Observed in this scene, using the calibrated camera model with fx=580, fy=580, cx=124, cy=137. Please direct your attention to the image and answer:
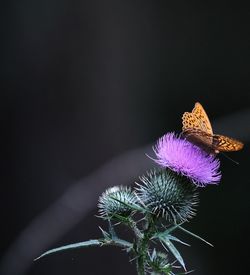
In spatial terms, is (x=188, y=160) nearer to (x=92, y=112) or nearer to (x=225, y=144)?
(x=225, y=144)

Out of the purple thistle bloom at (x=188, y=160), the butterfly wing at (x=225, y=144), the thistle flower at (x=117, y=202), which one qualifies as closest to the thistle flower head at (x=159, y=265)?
the thistle flower at (x=117, y=202)

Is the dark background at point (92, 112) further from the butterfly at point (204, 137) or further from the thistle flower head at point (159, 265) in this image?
the thistle flower head at point (159, 265)

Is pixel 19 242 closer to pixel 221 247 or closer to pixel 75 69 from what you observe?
pixel 75 69

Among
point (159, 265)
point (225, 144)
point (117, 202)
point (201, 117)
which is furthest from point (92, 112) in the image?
point (159, 265)

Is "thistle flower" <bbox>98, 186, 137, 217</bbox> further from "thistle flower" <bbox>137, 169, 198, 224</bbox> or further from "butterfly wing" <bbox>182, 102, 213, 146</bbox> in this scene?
"butterfly wing" <bbox>182, 102, 213, 146</bbox>

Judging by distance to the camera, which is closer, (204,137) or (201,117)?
(204,137)

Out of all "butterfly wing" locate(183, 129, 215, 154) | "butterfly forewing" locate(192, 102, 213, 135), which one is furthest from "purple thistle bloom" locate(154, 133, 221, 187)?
"butterfly forewing" locate(192, 102, 213, 135)
